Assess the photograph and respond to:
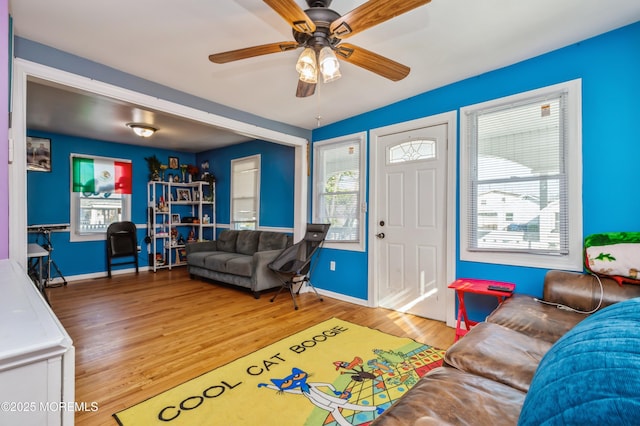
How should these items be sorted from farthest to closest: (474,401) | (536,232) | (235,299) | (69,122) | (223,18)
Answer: (69,122) → (235,299) → (536,232) → (223,18) → (474,401)

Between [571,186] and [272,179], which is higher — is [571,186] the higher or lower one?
the lower one

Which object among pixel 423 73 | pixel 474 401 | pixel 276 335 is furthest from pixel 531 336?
pixel 423 73

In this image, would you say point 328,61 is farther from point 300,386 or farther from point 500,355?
point 300,386

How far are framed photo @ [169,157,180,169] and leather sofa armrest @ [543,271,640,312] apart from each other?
645 cm

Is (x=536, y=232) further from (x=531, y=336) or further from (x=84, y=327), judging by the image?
(x=84, y=327)

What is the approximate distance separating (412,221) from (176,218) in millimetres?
5013

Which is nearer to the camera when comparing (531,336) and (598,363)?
(598,363)

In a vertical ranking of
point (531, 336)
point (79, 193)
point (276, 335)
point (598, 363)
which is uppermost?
point (79, 193)

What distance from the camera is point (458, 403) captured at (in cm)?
103

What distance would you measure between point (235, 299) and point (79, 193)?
353 centimetres

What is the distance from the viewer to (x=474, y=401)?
1050mm

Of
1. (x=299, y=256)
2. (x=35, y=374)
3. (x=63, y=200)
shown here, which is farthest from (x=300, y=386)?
(x=63, y=200)

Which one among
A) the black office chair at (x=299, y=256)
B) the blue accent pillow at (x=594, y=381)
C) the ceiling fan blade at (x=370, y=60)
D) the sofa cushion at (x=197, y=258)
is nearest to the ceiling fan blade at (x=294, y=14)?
the ceiling fan blade at (x=370, y=60)

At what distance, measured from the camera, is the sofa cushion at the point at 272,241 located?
452 centimetres
